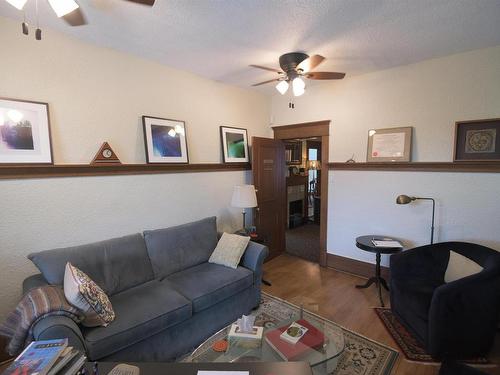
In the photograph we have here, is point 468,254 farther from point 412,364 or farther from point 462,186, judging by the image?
point 412,364

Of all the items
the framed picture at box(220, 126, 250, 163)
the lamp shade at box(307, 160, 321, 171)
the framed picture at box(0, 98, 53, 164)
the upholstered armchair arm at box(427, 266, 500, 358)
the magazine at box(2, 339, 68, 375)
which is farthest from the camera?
the lamp shade at box(307, 160, 321, 171)

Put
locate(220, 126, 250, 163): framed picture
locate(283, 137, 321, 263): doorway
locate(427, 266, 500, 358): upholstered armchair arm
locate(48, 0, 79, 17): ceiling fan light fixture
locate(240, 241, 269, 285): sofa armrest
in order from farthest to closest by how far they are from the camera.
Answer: locate(283, 137, 321, 263): doorway
locate(220, 126, 250, 163): framed picture
locate(240, 241, 269, 285): sofa armrest
locate(427, 266, 500, 358): upholstered armchair arm
locate(48, 0, 79, 17): ceiling fan light fixture

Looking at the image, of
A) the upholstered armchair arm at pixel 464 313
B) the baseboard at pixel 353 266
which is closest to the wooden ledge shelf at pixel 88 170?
the baseboard at pixel 353 266

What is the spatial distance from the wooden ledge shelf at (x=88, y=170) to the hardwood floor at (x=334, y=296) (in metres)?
1.78

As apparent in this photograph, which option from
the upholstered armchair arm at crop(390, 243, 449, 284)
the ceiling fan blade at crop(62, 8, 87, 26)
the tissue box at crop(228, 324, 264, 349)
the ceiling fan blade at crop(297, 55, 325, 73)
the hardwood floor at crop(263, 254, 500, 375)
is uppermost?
the ceiling fan blade at crop(62, 8, 87, 26)

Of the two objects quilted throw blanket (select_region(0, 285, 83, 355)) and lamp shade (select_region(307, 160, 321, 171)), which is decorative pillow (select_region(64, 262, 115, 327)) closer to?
quilted throw blanket (select_region(0, 285, 83, 355))

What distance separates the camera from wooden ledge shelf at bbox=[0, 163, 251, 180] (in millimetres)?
2041

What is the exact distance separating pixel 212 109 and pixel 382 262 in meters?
3.00

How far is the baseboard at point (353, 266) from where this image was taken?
10.9 feet

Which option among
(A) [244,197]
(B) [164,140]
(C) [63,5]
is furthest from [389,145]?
(C) [63,5]

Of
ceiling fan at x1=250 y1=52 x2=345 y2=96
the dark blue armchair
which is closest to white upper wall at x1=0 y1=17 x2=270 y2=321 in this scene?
ceiling fan at x1=250 y1=52 x2=345 y2=96

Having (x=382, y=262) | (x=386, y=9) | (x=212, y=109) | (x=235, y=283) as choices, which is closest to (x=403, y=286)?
(x=382, y=262)

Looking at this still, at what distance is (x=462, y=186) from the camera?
8.96 ft

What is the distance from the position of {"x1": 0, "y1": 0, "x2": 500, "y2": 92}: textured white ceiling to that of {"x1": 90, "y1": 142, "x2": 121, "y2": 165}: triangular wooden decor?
0.98m
